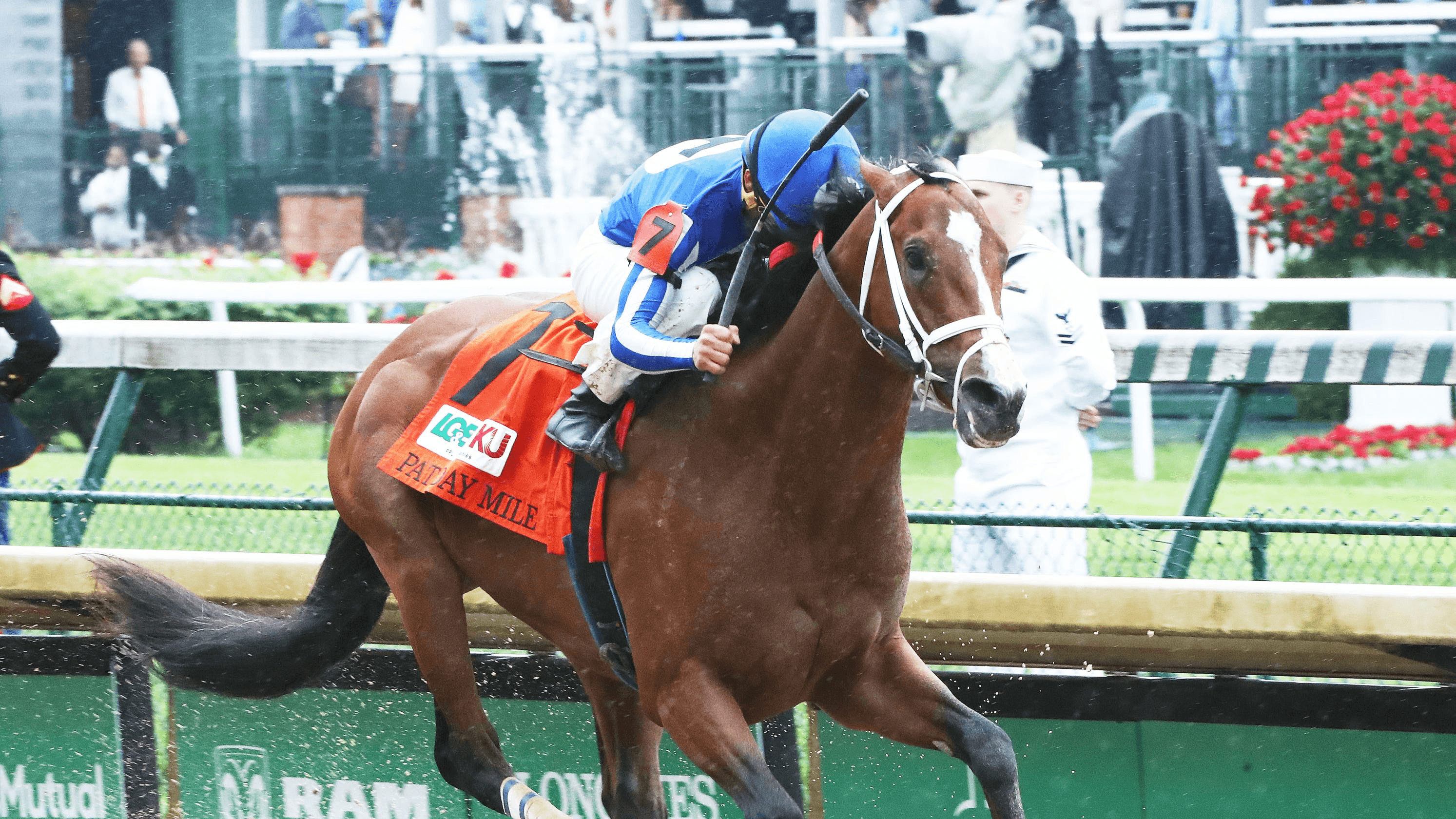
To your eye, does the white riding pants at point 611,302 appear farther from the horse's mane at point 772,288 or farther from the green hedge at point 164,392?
the green hedge at point 164,392

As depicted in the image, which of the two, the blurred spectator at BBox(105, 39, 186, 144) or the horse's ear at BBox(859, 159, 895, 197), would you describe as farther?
the blurred spectator at BBox(105, 39, 186, 144)

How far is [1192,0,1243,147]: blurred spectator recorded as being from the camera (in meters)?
8.06

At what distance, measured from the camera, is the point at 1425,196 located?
6.79 m

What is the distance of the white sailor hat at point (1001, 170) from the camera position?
3.96 m

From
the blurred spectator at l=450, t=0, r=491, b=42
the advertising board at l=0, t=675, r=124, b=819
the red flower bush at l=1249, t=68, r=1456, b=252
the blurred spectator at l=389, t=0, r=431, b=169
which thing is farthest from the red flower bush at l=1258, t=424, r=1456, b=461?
the blurred spectator at l=389, t=0, r=431, b=169

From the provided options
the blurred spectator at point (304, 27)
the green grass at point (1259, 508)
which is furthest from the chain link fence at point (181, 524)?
the blurred spectator at point (304, 27)

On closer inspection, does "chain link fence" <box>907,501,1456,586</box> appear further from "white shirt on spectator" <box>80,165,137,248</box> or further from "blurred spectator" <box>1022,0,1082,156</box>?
"white shirt on spectator" <box>80,165,137,248</box>

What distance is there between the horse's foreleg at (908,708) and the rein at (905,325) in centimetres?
67

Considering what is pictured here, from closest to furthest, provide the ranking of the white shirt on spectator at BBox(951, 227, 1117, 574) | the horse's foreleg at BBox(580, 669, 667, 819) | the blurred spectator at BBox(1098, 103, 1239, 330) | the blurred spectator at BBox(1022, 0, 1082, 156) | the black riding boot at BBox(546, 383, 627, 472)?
the black riding boot at BBox(546, 383, 627, 472) < the horse's foreleg at BBox(580, 669, 667, 819) < the white shirt on spectator at BBox(951, 227, 1117, 574) < the blurred spectator at BBox(1098, 103, 1239, 330) < the blurred spectator at BBox(1022, 0, 1082, 156)

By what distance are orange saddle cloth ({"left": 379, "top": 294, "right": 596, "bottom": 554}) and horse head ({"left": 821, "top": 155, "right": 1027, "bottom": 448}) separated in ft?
2.77

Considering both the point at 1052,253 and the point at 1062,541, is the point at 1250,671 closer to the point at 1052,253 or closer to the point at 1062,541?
the point at 1062,541

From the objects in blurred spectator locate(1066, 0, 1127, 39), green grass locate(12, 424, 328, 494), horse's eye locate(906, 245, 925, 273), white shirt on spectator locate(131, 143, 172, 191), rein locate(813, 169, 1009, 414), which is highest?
blurred spectator locate(1066, 0, 1127, 39)

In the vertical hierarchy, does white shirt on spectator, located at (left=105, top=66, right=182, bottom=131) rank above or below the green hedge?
above

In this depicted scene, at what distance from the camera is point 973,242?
248 centimetres
